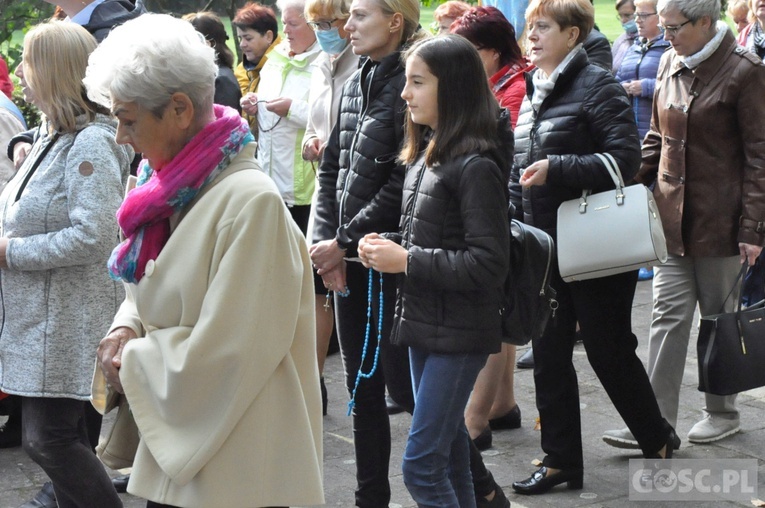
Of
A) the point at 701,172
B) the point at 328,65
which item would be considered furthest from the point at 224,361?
the point at 701,172

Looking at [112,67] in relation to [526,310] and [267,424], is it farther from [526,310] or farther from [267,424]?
[526,310]

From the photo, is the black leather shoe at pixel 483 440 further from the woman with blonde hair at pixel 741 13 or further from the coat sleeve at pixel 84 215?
the woman with blonde hair at pixel 741 13

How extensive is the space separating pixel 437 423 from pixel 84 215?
139 centimetres

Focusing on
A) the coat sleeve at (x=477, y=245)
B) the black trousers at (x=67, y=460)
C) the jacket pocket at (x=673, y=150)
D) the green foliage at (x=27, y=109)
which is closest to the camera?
the coat sleeve at (x=477, y=245)

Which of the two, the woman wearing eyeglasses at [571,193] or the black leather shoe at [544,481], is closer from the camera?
the woman wearing eyeglasses at [571,193]

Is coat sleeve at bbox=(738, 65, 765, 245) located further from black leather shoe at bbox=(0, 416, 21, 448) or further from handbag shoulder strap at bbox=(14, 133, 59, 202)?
black leather shoe at bbox=(0, 416, 21, 448)

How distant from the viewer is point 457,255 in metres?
3.64

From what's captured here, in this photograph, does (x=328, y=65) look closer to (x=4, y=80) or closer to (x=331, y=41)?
(x=331, y=41)

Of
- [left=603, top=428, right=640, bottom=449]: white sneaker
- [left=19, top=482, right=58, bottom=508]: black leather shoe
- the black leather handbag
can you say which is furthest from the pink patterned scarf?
[left=603, top=428, right=640, bottom=449]: white sneaker

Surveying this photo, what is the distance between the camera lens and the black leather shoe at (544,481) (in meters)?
4.88

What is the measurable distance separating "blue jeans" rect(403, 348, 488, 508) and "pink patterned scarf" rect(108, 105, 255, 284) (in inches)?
46.9

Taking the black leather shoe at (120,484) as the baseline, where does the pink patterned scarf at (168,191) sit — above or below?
above

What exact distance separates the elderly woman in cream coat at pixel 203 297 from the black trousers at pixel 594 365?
2.18 meters

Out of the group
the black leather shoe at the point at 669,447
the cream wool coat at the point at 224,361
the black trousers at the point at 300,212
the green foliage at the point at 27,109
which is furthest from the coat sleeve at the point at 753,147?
the green foliage at the point at 27,109
